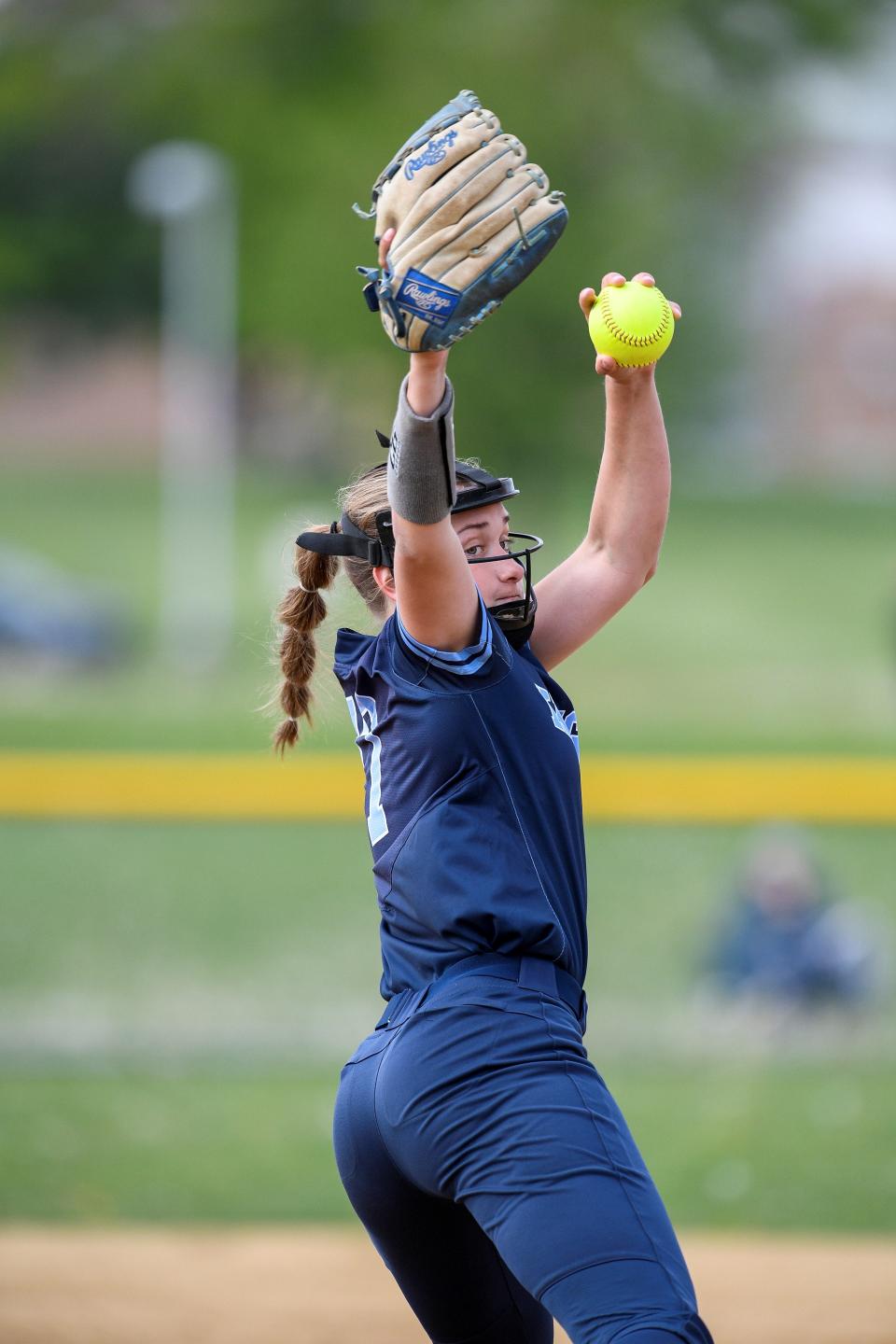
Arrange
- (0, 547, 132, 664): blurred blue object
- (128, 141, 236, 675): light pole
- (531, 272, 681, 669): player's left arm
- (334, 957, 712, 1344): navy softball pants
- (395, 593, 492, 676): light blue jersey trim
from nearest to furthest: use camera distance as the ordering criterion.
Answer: (334, 957, 712, 1344): navy softball pants, (395, 593, 492, 676): light blue jersey trim, (531, 272, 681, 669): player's left arm, (0, 547, 132, 664): blurred blue object, (128, 141, 236, 675): light pole

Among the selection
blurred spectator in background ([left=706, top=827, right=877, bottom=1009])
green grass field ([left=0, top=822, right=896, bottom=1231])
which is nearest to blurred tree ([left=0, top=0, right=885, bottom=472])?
green grass field ([left=0, top=822, right=896, bottom=1231])

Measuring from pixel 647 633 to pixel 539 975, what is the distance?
28.0 meters

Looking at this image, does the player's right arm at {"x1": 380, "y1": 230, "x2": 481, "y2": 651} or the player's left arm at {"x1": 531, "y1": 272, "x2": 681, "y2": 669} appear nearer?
the player's right arm at {"x1": 380, "y1": 230, "x2": 481, "y2": 651}

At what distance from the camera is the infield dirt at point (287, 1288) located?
13.2 ft

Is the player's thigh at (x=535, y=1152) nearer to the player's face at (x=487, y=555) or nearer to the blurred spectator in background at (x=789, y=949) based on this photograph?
the player's face at (x=487, y=555)

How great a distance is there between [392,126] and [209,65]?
1575 centimetres

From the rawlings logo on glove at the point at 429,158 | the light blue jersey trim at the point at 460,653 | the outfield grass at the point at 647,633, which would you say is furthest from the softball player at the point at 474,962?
the outfield grass at the point at 647,633

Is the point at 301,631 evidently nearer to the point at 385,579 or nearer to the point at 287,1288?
the point at 385,579

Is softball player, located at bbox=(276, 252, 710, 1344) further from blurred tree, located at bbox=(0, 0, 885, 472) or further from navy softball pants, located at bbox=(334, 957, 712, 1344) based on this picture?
blurred tree, located at bbox=(0, 0, 885, 472)

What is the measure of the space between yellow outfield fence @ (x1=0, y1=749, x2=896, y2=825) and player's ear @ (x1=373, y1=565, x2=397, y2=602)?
11639 mm

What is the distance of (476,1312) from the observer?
2.49m

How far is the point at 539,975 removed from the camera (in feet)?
7.59

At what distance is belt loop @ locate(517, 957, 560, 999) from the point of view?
2.30 m

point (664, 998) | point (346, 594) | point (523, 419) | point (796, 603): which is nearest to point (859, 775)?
point (664, 998)
